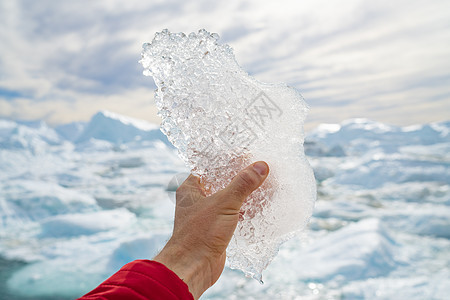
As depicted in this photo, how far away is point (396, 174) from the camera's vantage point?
38.4 feet

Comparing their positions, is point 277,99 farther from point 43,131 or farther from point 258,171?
point 43,131

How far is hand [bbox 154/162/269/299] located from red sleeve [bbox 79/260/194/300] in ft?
0.47

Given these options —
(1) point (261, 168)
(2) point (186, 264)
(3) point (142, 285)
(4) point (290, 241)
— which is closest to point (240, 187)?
(1) point (261, 168)

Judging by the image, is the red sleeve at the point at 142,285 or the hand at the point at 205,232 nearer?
the red sleeve at the point at 142,285

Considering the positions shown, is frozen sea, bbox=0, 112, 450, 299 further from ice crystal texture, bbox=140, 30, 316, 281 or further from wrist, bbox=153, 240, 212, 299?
ice crystal texture, bbox=140, 30, 316, 281

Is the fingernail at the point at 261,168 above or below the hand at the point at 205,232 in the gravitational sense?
above

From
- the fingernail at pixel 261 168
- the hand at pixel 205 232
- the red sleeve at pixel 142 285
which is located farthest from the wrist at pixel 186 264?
the fingernail at pixel 261 168

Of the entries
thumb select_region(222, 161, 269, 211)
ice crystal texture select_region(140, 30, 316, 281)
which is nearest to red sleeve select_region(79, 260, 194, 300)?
thumb select_region(222, 161, 269, 211)

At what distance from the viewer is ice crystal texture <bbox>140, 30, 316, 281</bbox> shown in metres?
1.32

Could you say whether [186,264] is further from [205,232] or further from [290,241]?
[290,241]

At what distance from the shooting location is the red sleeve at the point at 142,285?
0.81 m

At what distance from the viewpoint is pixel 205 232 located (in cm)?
111

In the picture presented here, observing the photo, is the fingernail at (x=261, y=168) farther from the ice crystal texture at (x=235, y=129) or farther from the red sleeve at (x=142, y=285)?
the red sleeve at (x=142, y=285)

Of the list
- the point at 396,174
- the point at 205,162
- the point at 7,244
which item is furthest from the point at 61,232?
the point at 396,174
